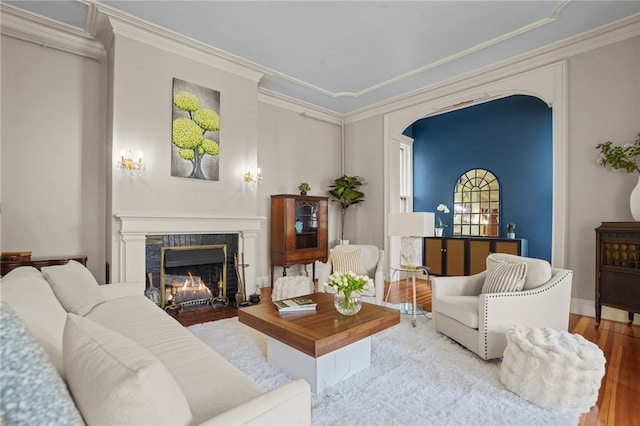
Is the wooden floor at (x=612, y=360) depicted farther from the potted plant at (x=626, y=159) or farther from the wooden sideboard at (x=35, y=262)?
the wooden sideboard at (x=35, y=262)

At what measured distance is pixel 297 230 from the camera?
216 inches

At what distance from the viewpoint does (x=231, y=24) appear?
364 centimetres

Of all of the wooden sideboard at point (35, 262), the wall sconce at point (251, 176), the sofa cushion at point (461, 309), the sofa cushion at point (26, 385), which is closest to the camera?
the sofa cushion at point (26, 385)

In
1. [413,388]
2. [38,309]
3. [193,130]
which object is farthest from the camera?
[193,130]

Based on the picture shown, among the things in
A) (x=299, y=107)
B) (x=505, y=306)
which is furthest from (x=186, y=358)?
(x=299, y=107)

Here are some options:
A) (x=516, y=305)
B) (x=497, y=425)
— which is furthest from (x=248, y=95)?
(x=497, y=425)

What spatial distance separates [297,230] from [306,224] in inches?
9.1

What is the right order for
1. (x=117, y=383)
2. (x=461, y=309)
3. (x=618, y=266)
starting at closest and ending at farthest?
(x=117, y=383) → (x=461, y=309) → (x=618, y=266)

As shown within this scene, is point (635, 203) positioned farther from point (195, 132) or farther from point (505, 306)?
point (195, 132)

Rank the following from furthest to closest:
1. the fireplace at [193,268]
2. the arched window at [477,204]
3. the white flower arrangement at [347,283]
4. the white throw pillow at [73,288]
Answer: the arched window at [477,204] → the fireplace at [193,268] → the white flower arrangement at [347,283] → the white throw pillow at [73,288]

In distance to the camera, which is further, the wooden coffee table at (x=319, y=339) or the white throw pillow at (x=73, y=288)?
the white throw pillow at (x=73, y=288)

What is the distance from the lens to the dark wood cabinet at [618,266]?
3.17 meters

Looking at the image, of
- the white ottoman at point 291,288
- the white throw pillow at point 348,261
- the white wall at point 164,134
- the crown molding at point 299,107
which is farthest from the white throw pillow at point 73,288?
the crown molding at point 299,107

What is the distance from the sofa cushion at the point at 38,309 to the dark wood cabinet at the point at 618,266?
176 inches
